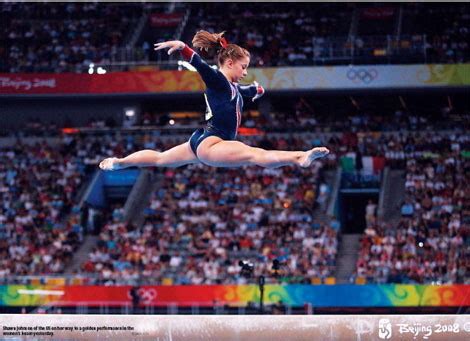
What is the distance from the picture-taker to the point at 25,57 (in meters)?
26.2

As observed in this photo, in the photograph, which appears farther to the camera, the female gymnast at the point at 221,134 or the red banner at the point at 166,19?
the red banner at the point at 166,19

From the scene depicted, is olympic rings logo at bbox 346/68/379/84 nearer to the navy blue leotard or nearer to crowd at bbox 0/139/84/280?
crowd at bbox 0/139/84/280

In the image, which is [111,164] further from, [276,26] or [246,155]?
[276,26]

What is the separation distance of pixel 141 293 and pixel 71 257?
2.64 metres

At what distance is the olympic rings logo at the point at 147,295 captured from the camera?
19625 millimetres

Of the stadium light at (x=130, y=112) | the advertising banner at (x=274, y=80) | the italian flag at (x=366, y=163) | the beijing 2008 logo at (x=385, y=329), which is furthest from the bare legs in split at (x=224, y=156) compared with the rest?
the stadium light at (x=130, y=112)

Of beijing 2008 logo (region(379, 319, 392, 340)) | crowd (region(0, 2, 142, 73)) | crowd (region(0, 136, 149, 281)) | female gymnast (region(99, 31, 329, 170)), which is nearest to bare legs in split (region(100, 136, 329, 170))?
female gymnast (region(99, 31, 329, 170))

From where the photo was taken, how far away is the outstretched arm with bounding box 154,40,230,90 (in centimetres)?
758

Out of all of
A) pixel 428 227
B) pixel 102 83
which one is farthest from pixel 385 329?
pixel 102 83

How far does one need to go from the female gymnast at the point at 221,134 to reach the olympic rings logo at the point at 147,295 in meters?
11.4

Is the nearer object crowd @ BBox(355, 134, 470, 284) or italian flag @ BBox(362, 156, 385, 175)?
crowd @ BBox(355, 134, 470, 284)

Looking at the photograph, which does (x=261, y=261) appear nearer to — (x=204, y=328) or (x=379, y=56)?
(x=379, y=56)

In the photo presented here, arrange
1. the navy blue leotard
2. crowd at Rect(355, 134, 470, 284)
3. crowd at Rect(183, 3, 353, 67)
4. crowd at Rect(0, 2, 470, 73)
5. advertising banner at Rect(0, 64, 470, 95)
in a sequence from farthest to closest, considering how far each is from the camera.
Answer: crowd at Rect(183, 3, 353, 67) < crowd at Rect(0, 2, 470, 73) < advertising banner at Rect(0, 64, 470, 95) < crowd at Rect(355, 134, 470, 284) < the navy blue leotard

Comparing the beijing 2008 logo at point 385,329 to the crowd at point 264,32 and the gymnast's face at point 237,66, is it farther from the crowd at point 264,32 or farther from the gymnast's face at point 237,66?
the crowd at point 264,32
